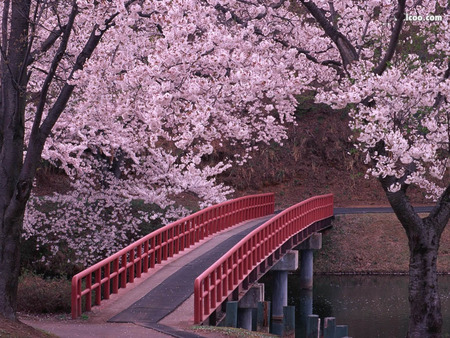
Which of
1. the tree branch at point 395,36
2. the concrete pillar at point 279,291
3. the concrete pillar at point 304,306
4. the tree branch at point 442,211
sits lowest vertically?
the concrete pillar at point 304,306

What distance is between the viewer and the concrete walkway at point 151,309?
13406 millimetres

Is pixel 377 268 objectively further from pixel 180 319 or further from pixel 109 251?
pixel 180 319

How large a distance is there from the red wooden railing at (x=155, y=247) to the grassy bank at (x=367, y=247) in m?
4.46

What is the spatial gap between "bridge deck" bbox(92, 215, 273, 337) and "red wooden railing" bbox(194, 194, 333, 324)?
501 mm

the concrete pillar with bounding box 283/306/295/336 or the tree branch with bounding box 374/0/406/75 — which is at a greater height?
the tree branch with bounding box 374/0/406/75

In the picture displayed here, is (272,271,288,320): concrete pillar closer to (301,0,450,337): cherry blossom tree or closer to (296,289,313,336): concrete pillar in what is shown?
(296,289,313,336): concrete pillar

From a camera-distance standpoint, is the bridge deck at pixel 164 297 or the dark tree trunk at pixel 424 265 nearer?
the bridge deck at pixel 164 297

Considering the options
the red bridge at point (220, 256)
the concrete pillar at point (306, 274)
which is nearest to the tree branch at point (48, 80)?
the red bridge at point (220, 256)

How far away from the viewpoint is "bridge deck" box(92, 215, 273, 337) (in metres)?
14.8

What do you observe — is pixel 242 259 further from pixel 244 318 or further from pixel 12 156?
pixel 12 156

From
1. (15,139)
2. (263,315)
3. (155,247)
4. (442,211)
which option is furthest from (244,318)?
(15,139)

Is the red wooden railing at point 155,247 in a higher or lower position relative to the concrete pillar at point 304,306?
higher

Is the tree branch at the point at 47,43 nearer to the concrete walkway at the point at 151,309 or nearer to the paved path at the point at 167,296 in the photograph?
the concrete walkway at the point at 151,309

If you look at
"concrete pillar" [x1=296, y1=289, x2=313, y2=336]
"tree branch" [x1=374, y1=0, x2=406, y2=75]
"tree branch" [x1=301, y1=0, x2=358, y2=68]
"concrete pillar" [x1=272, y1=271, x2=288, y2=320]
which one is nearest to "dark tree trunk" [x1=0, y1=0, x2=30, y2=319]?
"tree branch" [x1=301, y1=0, x2=358, y2=68]
